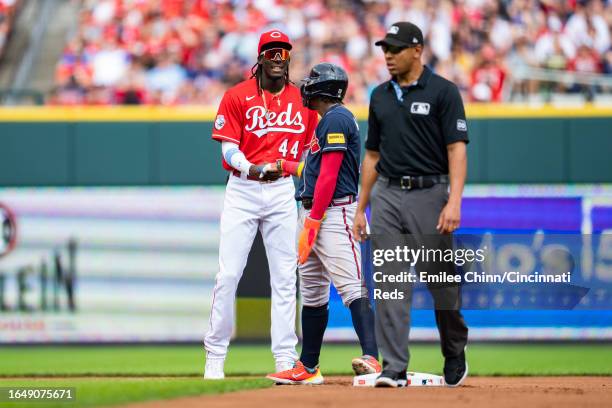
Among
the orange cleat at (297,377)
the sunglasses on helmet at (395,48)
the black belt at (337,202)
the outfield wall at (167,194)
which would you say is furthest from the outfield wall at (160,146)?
the sunglasses on helmet at (395,48)

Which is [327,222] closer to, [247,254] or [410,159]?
[247,254]

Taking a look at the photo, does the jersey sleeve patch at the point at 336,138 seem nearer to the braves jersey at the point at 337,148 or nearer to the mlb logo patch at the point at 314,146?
the braves jersey at the point at 337,148

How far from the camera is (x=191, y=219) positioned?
1154cm

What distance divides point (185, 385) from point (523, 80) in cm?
679

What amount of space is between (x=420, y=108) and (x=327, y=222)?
47.6 inches

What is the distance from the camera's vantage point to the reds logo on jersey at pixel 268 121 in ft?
23.4

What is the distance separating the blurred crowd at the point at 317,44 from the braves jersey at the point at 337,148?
538 cm

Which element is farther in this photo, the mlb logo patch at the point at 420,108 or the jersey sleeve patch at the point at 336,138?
the jersey sleeve patch at the point at 336,138

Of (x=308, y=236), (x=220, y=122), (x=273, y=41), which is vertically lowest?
(x=308, y=236)

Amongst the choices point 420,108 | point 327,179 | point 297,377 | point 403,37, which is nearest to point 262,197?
point 327,179

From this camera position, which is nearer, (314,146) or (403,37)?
(403,37)

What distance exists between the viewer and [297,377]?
22.4ft

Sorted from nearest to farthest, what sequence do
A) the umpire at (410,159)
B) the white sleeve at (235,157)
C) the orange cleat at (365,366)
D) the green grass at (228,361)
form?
the umpire at (410,159) < the orange cleat at (365,366) < the white sleeve at (235,157) < the green grass at (228,361)

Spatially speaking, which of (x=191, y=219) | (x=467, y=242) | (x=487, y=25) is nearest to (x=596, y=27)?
(x=487, y=25)
